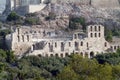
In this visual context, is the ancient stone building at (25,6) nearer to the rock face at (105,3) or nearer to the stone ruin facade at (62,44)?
the rock face at (105,3)

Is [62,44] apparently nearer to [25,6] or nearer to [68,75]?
[68,75]

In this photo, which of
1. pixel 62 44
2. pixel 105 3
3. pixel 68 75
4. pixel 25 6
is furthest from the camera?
pixel 105 3

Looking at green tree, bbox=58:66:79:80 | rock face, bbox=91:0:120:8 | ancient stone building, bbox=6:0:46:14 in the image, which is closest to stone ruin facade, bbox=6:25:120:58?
green tree, bbox=58:66:79:80

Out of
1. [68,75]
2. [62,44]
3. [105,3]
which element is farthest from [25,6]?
[68,75]

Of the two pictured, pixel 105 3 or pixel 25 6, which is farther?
pixel 105 3

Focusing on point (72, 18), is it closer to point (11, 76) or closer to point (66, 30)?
point (66, 30)

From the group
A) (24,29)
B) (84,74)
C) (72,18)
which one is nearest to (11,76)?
(84,74)

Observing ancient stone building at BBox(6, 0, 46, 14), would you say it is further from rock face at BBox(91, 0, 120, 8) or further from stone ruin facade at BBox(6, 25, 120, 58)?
stone ruin facade at BBox(6, 25, 120, 58)
